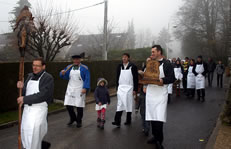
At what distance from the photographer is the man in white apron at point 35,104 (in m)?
3.66

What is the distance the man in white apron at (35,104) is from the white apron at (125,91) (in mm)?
3005

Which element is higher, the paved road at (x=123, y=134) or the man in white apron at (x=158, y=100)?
the man in white apron at (x=158, y=100)

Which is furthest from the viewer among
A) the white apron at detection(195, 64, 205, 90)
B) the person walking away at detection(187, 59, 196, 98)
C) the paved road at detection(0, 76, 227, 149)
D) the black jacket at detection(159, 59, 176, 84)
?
the person walking away at detection(187, 59, 196, 98)

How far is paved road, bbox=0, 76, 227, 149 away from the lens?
5.27 m

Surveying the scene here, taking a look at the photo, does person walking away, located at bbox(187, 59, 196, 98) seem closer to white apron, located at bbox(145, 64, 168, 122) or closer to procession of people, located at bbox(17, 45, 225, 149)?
procession of people, located at bbox(17, 45, 225, 149)

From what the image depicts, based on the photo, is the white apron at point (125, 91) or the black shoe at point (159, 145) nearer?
the black shoe at point (159, 145)

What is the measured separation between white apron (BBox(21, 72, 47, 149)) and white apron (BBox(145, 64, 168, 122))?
7.22ft

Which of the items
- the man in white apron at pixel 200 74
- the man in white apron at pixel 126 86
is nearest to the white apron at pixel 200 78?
the man in white apron at pixel 200 74

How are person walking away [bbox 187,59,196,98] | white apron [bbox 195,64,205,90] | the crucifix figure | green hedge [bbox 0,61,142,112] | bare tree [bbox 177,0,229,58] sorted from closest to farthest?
the crucifix figure → green hedge [bbox 0,61,142,112] → white apron [bbox 195,64,205,90] → person walking away [bbox 187,59,196,98] → bare tree [bbox 177,0,229,58]

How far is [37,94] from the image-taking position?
3725 mm

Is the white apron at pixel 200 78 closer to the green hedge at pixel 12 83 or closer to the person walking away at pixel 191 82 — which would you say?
the person walking away at pixel 191 82

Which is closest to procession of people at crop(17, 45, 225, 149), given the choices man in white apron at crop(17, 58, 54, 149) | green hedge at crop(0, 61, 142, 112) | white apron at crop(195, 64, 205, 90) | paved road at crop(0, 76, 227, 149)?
man in white apron at crop(17, 58, 54, 149)

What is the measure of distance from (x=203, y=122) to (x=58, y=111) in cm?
541

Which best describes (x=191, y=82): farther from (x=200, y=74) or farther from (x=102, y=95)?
(x=102, y=95)
